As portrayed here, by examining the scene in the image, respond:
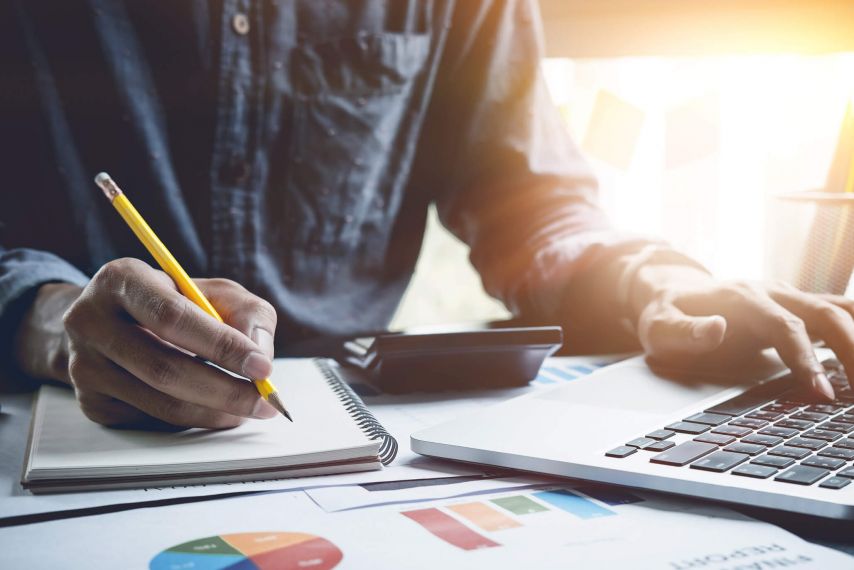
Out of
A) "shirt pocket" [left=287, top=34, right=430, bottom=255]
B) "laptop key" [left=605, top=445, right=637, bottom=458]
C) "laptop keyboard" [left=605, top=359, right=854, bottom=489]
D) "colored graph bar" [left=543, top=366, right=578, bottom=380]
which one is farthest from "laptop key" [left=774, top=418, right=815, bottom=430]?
"shirt pocket" [left=287, top=34, right=430, bottom=255]

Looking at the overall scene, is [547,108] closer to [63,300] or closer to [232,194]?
[232,194]

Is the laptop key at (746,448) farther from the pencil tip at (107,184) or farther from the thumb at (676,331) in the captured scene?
the pencil tip at (107,184)

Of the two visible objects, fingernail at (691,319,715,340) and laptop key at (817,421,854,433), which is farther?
fingernail at (691,319,715,340)

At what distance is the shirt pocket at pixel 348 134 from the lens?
990 millimetres

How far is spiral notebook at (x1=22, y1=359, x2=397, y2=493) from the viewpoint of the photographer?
41cm

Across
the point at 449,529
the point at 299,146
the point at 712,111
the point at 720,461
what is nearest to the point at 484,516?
the point at 449,529

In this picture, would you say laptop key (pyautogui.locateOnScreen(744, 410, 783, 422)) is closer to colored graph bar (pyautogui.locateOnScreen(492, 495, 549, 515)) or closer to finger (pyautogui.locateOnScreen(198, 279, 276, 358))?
colored graph bar (pyautogui.locateOnScreen(492, 495, 549, 515))

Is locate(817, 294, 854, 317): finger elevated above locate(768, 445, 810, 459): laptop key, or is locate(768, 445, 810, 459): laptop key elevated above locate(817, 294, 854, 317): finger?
locate(817, 294, 854, 317): finger

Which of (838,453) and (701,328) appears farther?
(701,328)

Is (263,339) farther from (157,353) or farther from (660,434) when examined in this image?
(660,434)

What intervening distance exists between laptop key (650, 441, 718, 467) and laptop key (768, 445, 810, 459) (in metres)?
0.03

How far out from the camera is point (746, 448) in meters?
0.42

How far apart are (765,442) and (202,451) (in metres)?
0.31

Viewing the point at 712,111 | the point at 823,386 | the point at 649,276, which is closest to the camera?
the point at 823,386
